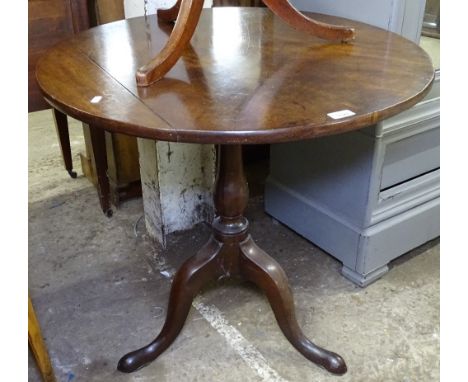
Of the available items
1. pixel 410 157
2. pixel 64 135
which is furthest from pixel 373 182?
pixel 64 135

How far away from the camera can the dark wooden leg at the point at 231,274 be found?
1.43 metres

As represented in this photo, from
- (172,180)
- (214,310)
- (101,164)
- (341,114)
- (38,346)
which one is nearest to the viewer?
→ (341,114)

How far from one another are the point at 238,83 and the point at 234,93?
58mm

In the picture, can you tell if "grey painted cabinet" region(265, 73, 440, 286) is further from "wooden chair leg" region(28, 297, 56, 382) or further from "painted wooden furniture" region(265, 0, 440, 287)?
"wooden chair leg" region(28, 297, 56, 382)

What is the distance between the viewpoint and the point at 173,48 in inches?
45.5

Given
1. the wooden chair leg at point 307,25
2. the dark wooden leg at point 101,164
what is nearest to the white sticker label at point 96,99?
the wooden chair leg at point 307,25

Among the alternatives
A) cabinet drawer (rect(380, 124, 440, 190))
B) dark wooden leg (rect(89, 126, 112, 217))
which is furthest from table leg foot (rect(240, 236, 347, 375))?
dark wooden leg (rect(89, 126, 112, 217))

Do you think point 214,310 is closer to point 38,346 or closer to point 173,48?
point 38,346

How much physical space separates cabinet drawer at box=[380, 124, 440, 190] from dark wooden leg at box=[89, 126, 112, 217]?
1.06 meters

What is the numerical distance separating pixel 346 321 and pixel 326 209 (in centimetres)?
40

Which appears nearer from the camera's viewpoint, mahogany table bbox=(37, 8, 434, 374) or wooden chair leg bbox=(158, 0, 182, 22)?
mahogany table bbox=(37, 8, 434, 374)

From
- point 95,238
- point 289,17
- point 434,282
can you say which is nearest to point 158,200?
point 95,238

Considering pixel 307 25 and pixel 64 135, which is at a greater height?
pixel 307 25

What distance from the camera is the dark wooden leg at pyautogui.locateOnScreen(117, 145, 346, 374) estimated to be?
1432 mm
